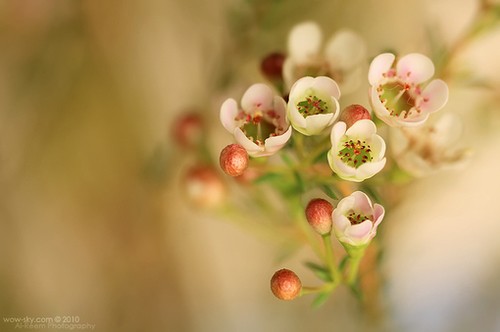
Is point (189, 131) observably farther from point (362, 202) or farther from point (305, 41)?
point (362, 202)

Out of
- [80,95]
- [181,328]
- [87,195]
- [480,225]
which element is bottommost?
[181,328]

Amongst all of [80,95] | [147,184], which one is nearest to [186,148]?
[147,184]

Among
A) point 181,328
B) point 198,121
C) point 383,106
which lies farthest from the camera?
point 181,328

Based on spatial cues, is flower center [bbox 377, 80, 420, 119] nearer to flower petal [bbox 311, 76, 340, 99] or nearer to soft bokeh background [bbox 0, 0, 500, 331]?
flower petal [bbox 311, 76, 340, 99]

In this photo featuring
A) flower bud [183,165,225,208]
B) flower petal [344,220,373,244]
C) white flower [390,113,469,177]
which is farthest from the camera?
flower bud [183,165,225,208]

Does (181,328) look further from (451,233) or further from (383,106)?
(383,106)

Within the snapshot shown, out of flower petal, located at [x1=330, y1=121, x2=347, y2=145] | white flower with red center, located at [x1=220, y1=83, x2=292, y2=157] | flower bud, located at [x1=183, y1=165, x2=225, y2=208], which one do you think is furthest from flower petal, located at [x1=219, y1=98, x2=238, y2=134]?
flower bud, located at [x1=183, y1=165, x2=225, y2=208]
